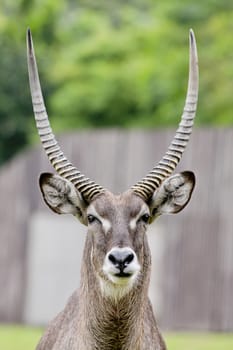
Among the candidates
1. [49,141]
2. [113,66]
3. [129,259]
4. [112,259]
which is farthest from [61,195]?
[113,66]

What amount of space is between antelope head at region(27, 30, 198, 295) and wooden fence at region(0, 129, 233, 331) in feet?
64.7

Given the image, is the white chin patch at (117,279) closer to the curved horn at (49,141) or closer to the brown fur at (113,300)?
the brown fur at (113,300)

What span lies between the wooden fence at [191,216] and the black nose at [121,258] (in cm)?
2107

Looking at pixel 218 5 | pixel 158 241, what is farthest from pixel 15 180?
pixel 218 5

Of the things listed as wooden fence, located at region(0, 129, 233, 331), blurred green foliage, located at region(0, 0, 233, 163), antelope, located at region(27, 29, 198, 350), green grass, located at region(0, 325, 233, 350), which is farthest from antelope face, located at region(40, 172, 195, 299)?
blurred green foliage, located at region(0, 0, 233, 163)

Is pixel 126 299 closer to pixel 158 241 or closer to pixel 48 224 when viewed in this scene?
pixel 158 241

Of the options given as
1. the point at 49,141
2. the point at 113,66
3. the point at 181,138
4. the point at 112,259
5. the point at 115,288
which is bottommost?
the point at 115,288

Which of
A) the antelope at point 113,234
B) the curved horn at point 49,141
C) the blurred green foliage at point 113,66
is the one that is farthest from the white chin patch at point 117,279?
the blurred green foliage at point 113,66

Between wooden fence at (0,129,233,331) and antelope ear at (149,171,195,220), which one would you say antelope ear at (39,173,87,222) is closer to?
antelope ear at (149,171,195,220)

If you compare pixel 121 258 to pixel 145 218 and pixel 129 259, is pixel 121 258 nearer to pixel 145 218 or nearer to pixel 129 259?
pixel 129 259

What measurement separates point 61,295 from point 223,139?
618cm

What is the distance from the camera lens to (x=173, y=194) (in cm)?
1427

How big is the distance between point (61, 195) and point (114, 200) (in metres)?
0.65

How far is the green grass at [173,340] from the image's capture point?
89.2 ft
